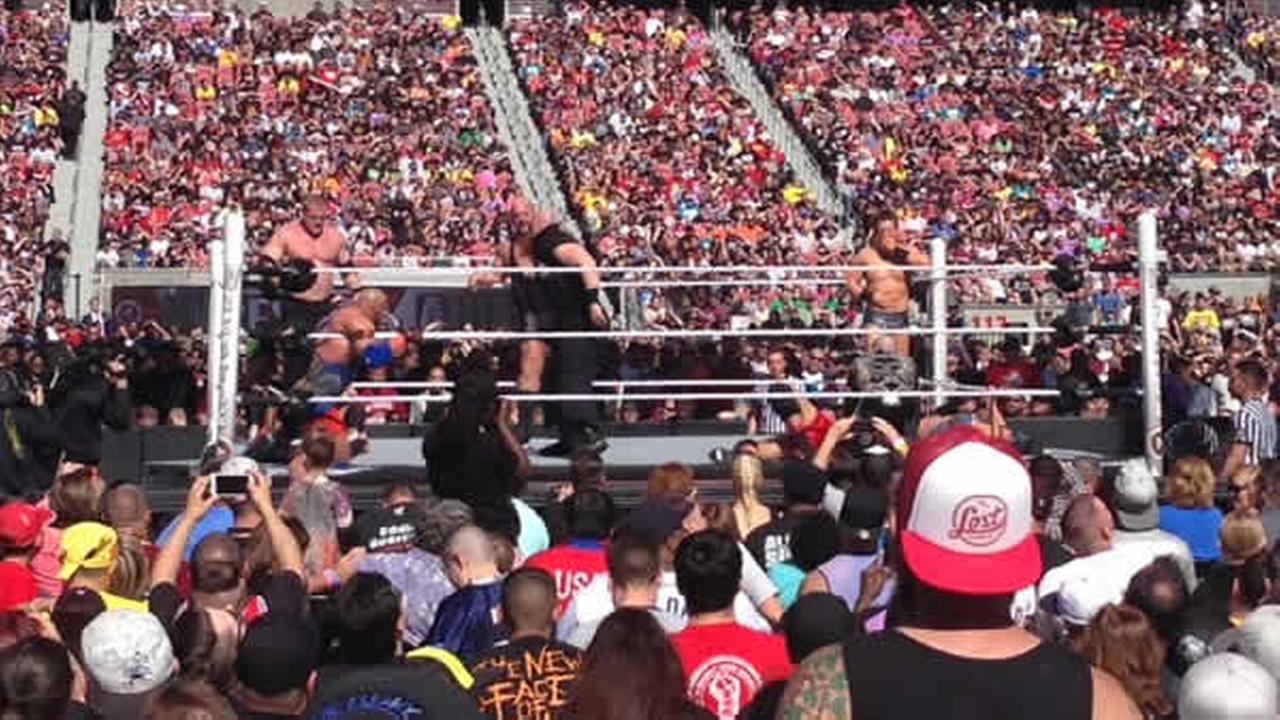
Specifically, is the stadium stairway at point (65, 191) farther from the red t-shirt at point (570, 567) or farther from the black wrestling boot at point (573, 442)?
the red t-shirt at point (570, 567)

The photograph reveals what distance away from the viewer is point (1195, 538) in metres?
7.05

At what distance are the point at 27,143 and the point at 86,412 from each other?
16.8 meters

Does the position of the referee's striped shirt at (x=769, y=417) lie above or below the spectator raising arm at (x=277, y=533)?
above

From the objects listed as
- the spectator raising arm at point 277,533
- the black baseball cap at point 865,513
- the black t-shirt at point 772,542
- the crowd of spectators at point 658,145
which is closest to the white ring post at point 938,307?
the black t-shirt at point 772,542

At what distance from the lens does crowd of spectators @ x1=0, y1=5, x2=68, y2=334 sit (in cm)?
2159

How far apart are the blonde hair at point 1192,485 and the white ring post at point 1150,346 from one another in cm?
240

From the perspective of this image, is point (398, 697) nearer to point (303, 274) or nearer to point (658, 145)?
point (303, 274)

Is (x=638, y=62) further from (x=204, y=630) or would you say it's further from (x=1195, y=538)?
(x=204, y=630)

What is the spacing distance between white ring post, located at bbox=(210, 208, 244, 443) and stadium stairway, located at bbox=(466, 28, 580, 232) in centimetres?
1632

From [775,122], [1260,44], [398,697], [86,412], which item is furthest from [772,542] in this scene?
[1260,44]

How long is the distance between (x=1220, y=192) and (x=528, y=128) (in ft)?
31.4

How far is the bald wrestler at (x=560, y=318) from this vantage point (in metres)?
9.85

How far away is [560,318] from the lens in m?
10.0

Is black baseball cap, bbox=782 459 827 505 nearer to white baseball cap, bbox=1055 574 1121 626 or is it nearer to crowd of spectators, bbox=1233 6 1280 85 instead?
white baseball cap, bbox=1055 574 1121 626
